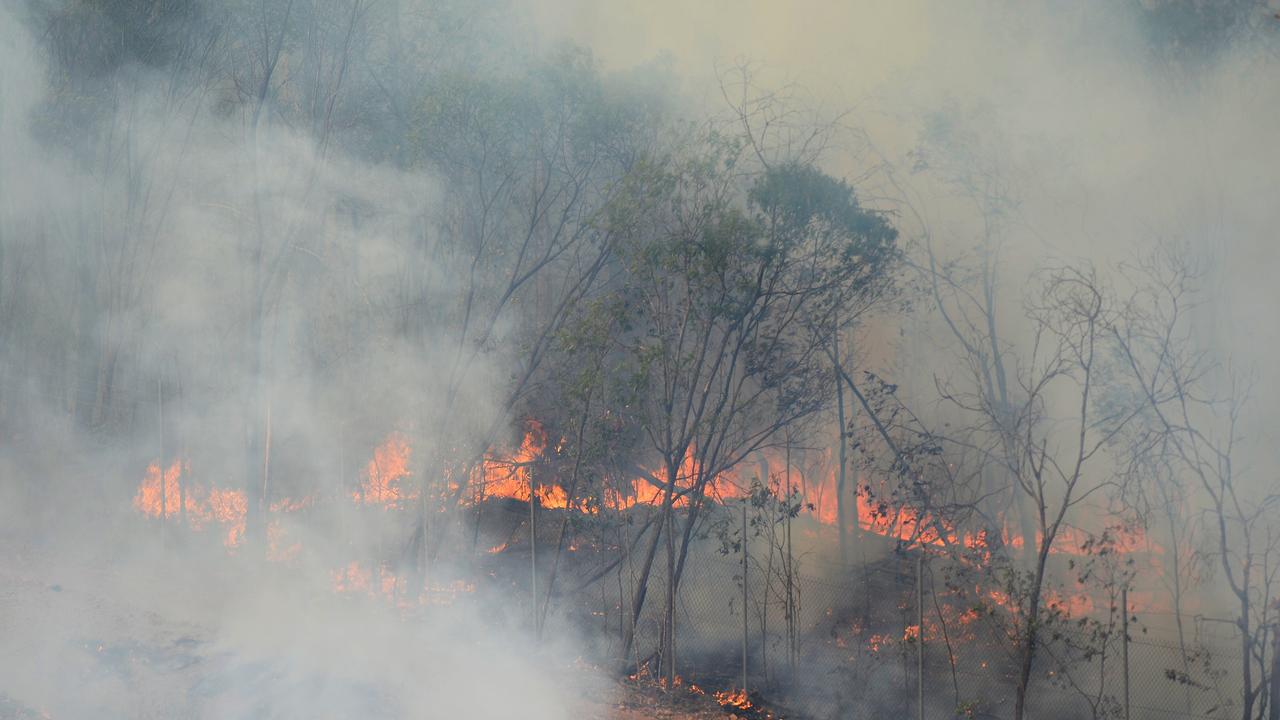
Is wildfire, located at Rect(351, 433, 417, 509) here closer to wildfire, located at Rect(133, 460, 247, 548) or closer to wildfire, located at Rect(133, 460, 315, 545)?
wildfire, located at Rect(133, 460, 315, 545)

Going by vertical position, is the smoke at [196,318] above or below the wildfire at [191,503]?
above

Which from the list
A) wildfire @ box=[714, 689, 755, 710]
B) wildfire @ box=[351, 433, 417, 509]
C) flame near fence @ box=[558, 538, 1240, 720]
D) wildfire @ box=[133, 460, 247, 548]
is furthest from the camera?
wildfire @ box=[351, 433, 417, 509]

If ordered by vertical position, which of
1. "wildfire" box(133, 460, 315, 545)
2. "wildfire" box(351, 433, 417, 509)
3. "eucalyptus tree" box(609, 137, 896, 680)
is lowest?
"wildfire" box(133, 460, 315, 545)

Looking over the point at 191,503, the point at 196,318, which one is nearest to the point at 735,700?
the point at 191,503

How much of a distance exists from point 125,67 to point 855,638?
13.9 meters

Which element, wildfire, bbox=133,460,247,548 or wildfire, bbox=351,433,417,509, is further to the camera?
wildfire, bbox=351,433,417,509

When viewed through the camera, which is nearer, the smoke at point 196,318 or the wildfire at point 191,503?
the smoke at point 196,318

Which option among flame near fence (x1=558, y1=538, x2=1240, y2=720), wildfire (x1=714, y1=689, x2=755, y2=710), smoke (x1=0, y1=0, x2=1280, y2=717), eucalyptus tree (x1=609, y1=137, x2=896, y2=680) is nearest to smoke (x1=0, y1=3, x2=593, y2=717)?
smoke (x1=0, y1=0, x2=1280, y2=717)

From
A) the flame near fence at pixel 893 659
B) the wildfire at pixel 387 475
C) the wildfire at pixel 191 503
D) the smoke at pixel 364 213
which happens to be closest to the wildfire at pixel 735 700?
the flame near fence at pixel 893 659

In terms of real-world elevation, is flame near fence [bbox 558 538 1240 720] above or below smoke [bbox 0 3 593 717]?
below

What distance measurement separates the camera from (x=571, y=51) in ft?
38.1

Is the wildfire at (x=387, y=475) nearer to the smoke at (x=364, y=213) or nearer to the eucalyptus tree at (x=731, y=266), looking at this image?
the smoke at (x=364, y=213)

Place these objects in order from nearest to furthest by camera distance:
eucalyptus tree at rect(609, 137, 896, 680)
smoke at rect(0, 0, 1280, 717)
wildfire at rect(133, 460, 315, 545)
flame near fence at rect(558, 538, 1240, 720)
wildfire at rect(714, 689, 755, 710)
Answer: eucalyptus tree at rect(609, 137, 896, 680) < wildfire at rect(714, 689, 755, 710) < flame near fence at rect(558, 538, 1240, 720) < smoke at rect(0, 0, 1280, 717) < wildfire at rect(133, 460, 315, 545)

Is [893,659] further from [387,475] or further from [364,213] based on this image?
[364,213]
